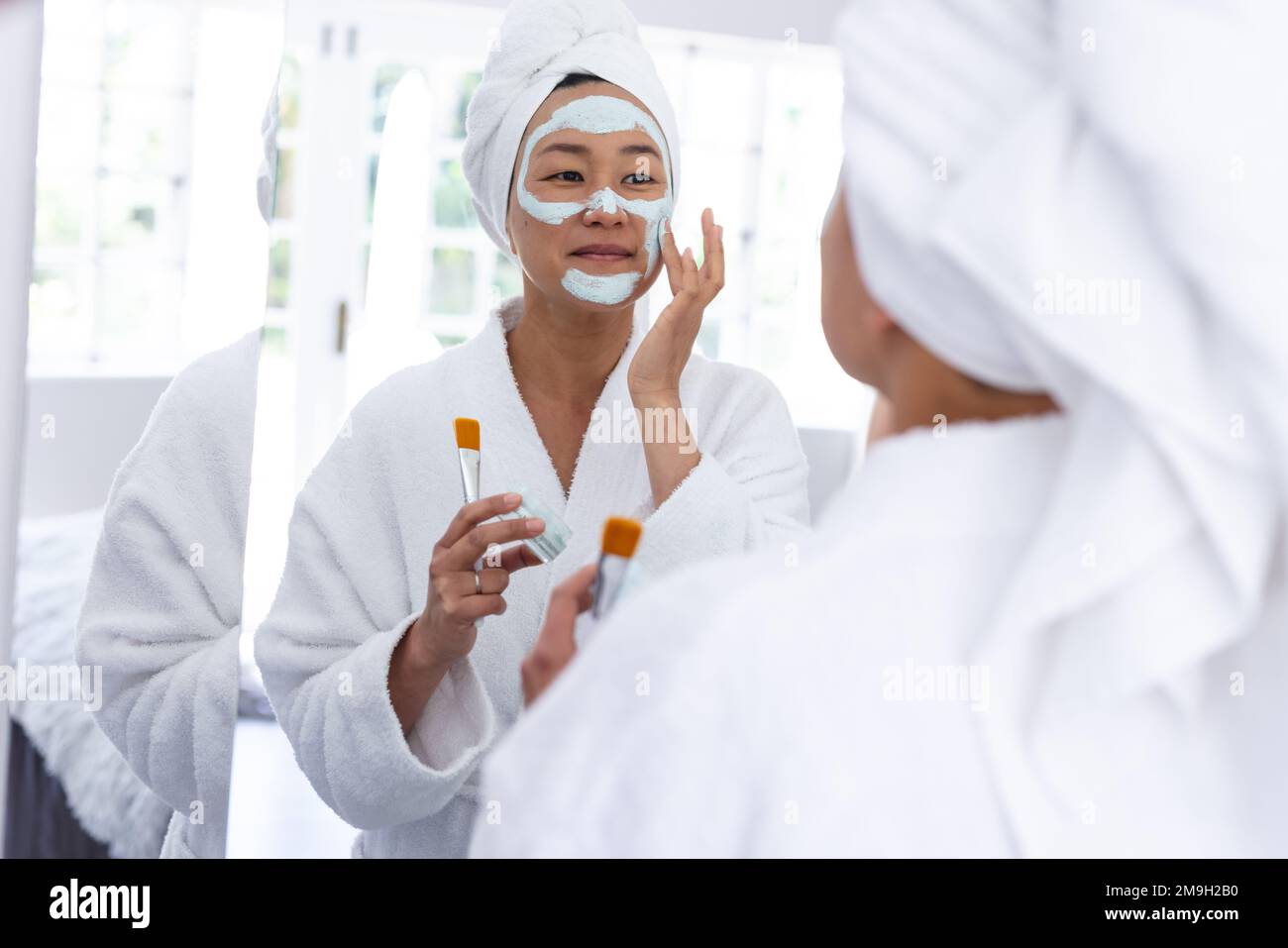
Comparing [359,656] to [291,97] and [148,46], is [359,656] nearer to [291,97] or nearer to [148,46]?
[148,46]

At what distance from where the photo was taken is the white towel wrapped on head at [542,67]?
2.72 ft

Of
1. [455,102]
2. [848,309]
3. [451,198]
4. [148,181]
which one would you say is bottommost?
[848,309]

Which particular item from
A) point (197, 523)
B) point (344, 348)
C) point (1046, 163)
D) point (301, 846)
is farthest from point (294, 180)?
point (1046, 163)

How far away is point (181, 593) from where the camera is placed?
2.60 feet

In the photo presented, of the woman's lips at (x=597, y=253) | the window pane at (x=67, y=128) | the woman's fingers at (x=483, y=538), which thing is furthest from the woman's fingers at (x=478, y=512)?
the window pane at (x=67, y=128)

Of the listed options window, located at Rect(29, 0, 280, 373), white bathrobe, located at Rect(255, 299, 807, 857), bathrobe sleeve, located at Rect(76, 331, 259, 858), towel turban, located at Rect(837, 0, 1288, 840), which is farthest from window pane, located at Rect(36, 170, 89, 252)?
towel turban, located at Rect(837, 0, 1288, 840)

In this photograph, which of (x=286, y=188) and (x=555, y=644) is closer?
(x=555, y=644)

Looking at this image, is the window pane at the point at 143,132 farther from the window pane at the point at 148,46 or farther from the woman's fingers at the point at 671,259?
the woman's fingers at the point at 671,259

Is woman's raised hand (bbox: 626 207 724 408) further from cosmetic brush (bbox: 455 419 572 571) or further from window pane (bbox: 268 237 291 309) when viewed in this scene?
window pane (bbox: 268 237 291 309)

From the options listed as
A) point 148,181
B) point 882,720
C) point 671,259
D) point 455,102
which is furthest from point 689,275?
point 455,102

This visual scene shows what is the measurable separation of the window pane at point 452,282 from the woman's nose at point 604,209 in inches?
20.5

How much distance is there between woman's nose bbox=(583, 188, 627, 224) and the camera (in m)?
0.82

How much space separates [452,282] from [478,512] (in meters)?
0.69
